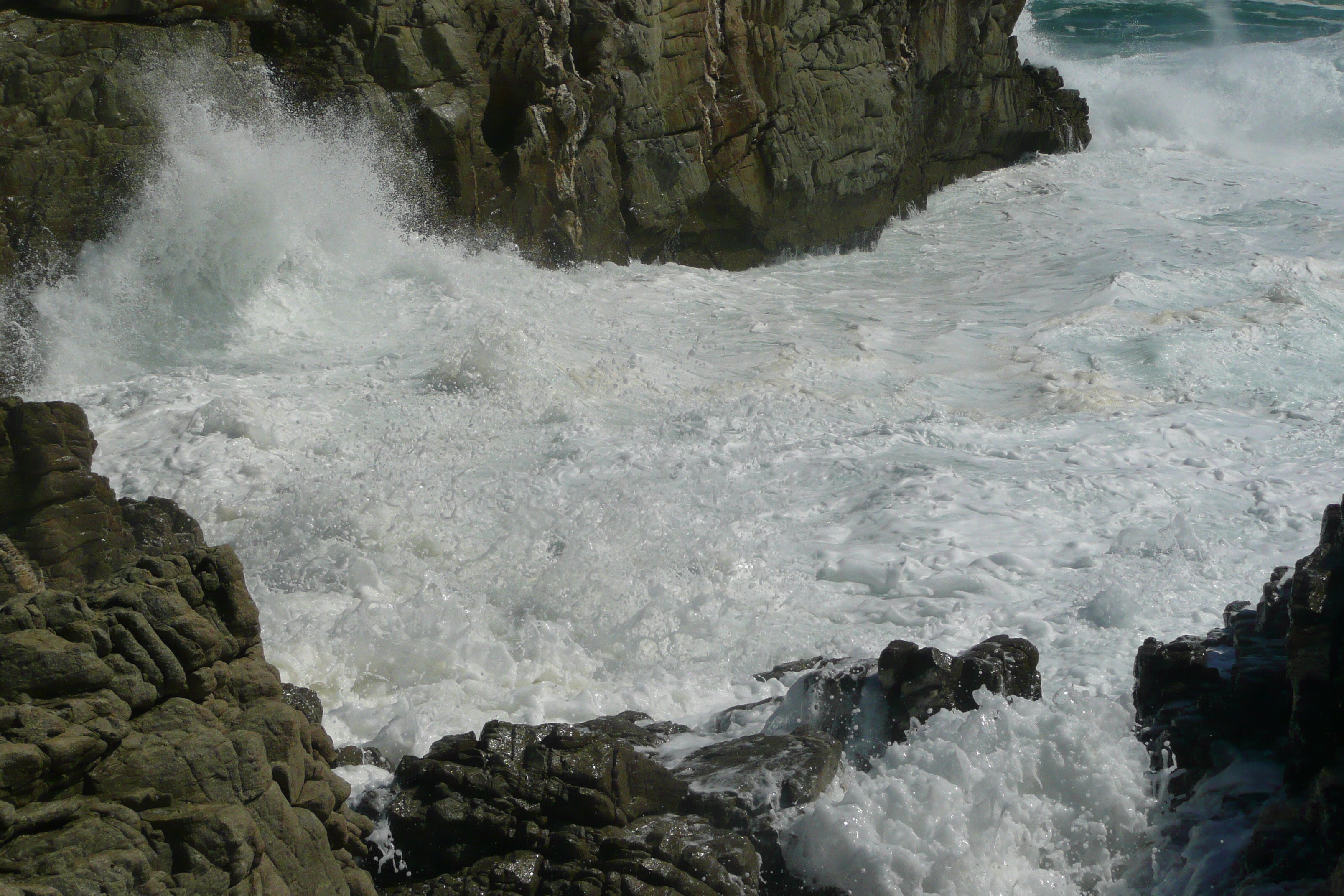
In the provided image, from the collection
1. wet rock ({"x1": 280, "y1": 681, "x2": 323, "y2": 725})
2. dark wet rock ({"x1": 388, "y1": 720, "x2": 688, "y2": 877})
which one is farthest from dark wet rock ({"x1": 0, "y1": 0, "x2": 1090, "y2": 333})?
dark wet rock ({"x1": 388, "y1": 720, "x2": 688, "y2": 877})

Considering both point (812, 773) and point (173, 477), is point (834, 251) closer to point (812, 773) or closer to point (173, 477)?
point (173, 477)

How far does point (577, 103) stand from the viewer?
1090 centimetres

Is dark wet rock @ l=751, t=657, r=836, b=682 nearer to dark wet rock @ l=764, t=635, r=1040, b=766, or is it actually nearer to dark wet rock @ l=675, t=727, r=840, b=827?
dark wet rock @ l=764, t=635, r=1040, b=766

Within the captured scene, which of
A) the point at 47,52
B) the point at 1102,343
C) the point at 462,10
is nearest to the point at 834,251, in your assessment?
the point at 1102,343

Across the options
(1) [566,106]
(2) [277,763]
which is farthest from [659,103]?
(2) [277,763]

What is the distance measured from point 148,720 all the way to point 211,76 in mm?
7150

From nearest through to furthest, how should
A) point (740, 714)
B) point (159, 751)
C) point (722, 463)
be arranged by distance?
point (159, 751), point (740, 714), point (722, 463)

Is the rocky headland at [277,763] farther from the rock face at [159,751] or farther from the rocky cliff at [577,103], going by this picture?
the rocky cliff at [577,103]

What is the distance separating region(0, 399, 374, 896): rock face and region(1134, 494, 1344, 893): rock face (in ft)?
9.08

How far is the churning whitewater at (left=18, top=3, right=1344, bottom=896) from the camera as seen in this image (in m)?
4.44

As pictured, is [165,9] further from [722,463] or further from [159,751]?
[159,751]

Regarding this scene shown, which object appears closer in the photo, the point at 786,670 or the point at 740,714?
the point at 740,714

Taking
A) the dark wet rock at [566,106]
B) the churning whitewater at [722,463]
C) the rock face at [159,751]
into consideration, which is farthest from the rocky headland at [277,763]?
the dark wet rock at [566,106]

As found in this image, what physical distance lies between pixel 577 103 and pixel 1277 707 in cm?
851
